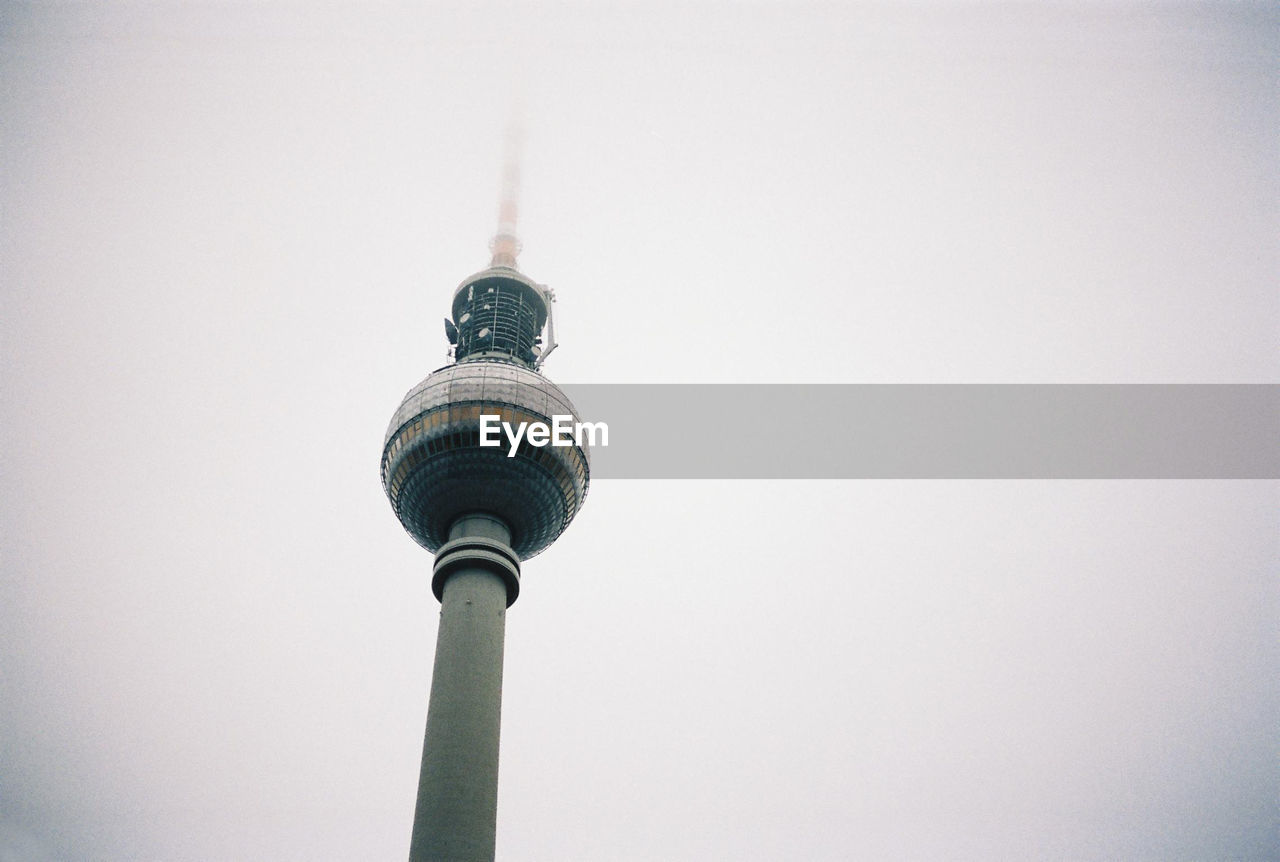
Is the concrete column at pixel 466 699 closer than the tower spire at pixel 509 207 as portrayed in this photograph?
Yes

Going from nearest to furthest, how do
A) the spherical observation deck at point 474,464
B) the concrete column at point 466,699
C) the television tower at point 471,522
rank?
the concrete column at point 466,699, the television tower at point 471,522, the spherical observation deck at point 474,464

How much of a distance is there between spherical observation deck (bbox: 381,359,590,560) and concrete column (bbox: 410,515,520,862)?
1362 millimetres

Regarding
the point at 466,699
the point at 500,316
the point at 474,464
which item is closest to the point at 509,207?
the point at 500,316

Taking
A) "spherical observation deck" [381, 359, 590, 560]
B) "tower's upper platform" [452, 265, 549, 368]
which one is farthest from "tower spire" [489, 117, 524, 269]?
"spherical observation deck" [381, 359, 590, 560]

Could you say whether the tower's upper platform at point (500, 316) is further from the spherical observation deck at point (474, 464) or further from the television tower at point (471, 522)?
the spherical observation deck at point (474, 464)

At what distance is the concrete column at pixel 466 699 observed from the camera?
32969mm

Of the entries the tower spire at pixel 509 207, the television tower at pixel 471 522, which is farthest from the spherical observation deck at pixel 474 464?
the tower spire at pixel 509 207

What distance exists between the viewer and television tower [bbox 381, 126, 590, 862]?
34125 millimetres

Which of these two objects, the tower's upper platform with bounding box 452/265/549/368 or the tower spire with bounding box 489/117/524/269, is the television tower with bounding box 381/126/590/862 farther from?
the tower spire with bounding box 489/117/524/269

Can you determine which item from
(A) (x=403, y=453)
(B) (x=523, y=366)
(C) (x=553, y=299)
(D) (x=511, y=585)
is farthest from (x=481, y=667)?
(C) (x=553, y=299)

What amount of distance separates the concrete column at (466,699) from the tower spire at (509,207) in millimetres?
28297

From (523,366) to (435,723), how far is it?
23.4 m

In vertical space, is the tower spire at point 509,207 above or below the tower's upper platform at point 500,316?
above

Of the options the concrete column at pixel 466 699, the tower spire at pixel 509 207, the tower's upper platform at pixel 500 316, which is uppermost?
the tower spire at pixel 509 207
